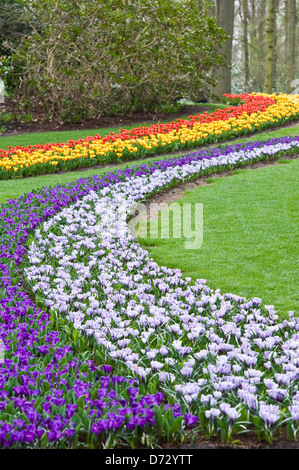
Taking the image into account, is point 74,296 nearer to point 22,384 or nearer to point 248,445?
point 22,384

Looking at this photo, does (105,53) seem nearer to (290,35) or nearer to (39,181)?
(39,181)

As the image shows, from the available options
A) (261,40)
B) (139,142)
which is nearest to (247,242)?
(139,142)

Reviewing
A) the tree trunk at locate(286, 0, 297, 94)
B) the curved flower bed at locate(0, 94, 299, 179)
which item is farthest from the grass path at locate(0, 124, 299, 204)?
the tree trunk at locate(286, 0, 297, 94)

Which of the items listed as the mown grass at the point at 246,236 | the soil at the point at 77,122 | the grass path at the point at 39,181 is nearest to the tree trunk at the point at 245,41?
the soil at the point at 77,122

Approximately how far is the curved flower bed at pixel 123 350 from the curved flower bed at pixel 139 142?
362cm

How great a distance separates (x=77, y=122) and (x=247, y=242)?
9.47 meters

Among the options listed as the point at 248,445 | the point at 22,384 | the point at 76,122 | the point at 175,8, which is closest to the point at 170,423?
the point at 248,445

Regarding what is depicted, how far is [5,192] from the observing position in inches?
306

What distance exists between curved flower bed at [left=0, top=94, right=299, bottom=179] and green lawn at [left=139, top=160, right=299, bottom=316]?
8.09 ft

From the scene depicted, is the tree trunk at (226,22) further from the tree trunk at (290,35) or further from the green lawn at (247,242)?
the green lawn at (247,242)

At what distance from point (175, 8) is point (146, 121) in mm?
2995

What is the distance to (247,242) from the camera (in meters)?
5.59

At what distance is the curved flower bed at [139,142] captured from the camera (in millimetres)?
9203
